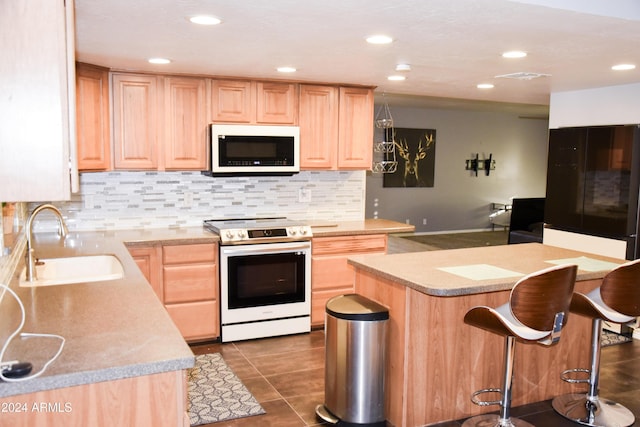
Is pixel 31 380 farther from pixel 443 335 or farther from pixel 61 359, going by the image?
pixel 443 335

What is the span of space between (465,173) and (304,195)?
6.53 meters

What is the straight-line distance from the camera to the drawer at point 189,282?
435 cm

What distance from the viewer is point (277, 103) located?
4.89 m

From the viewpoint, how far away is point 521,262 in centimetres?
345

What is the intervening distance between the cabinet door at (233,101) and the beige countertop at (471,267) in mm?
1955

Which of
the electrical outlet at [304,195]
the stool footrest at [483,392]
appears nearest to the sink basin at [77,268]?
the stool footrest at [483,392]

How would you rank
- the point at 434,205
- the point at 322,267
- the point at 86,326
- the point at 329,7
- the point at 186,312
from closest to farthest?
the point at 86,326
the point at 329,7
the point at 186,312
the point at 322,267
the point at 434,205

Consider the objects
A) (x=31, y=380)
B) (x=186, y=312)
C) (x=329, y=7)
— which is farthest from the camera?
(x=186, y=312)

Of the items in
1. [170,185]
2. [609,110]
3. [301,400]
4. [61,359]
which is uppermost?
[609,110]

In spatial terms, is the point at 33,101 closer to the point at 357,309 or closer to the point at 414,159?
the point at 357,309

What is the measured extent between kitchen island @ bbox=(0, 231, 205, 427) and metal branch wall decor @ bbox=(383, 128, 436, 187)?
8.45 m

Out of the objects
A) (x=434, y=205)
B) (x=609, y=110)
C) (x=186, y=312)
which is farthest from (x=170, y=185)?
(x=434, y=205)

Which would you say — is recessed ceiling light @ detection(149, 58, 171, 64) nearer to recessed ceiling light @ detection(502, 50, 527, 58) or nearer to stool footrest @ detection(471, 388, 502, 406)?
recessed ceiling light @ detection(502, 50, 527, 58)

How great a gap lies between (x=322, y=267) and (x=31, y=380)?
3.43 meters
